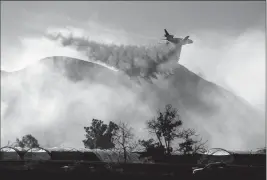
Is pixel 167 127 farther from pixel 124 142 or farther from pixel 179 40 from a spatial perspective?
pixel 179 40

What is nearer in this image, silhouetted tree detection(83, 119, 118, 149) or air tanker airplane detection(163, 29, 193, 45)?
air tanker airplane detection(163, 29, 193, 45)

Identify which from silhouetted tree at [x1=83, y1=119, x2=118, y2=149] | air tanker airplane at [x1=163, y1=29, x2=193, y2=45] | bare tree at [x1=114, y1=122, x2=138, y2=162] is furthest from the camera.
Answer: silhouetted tree at [x1=83, y1=119, x2=118, y2=149]

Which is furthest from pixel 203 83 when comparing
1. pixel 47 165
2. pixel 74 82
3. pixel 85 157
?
pixel 47 165

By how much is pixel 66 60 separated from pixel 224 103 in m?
89.9

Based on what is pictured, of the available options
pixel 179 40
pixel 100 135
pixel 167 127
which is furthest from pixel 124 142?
pixel 100 135

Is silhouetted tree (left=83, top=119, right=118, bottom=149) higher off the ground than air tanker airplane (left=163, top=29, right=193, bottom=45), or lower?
lower

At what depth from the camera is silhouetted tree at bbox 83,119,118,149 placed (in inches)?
4395

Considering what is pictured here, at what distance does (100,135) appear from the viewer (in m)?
115

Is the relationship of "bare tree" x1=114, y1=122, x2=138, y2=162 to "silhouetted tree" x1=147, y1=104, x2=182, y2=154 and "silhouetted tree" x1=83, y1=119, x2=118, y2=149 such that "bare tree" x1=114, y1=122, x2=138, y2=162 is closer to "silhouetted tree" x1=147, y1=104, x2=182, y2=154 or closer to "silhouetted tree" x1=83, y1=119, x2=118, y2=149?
"silhouetted tree" x1=147, y1=104, x2=182, y2=154

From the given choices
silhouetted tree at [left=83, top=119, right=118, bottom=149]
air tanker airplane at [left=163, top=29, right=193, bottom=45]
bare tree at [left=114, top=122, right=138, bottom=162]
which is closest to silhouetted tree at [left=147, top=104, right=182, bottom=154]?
bare tree at [left=114, top=122, right=138, bottom=162]

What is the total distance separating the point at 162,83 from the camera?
19125 centimetres

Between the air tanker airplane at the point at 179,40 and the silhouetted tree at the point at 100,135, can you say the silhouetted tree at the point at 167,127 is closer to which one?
the air tanker airplane at the point at 179,40

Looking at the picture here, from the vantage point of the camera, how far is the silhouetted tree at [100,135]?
366ft

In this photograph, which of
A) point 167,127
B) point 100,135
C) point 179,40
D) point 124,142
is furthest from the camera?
point 100,135
